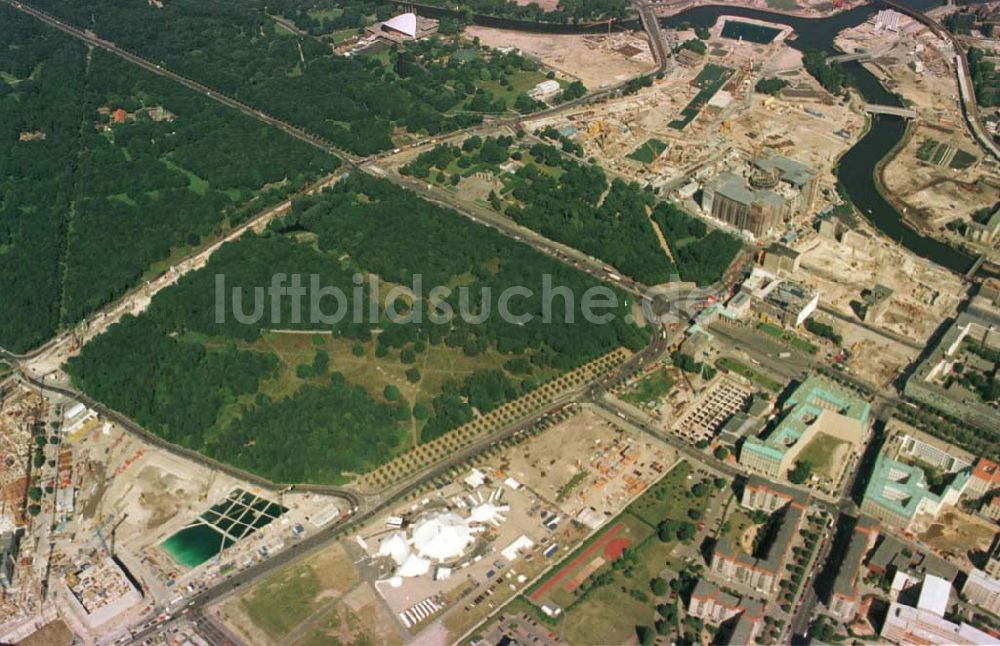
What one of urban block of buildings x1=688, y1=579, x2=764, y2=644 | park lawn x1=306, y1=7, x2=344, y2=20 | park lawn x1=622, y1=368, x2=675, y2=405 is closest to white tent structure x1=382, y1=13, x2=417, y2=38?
park lawn x1=306, y1=7, x2=344, y2=20

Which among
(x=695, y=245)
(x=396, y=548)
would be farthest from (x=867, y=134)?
(x=396, y=548)

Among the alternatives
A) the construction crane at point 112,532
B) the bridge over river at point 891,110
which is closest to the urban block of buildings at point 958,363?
the bridge over river at point 891,110

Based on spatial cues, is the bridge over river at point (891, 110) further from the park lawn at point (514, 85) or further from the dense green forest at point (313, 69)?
the dense green forest at point (313, 69)

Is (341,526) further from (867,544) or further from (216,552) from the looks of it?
(867,544)

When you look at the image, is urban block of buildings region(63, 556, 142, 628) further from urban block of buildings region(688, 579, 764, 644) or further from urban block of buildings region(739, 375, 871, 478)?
urban block of buildings region(739, 375, 871, 478)

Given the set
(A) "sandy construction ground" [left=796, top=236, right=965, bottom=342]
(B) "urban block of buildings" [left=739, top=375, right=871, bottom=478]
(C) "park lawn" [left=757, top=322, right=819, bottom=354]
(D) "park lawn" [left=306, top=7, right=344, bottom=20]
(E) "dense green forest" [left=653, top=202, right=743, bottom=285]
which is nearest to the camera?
(B) "urban block of buildings" [left=739, top=375, right=871, bottom=478]

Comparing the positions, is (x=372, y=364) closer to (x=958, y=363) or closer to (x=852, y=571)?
(x=852, y=571)
